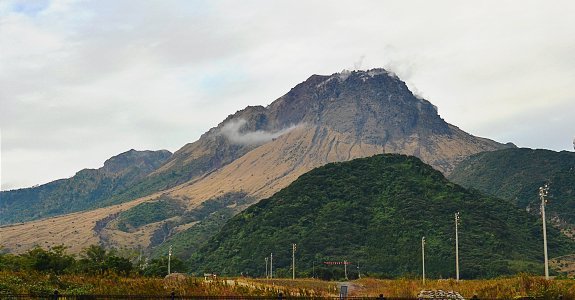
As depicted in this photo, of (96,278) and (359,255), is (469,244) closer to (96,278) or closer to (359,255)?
(359,255)

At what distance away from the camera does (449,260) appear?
129 meters

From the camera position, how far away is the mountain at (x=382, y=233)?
130 meters

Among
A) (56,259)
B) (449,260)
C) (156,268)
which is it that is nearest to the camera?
(56,259)

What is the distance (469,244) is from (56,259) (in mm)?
96062

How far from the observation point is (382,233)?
6142 inches

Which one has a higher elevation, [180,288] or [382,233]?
[180,288]

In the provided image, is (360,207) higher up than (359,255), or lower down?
higher up

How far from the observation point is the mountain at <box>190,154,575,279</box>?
428 ft

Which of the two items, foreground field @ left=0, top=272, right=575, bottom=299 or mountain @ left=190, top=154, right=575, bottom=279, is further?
mountain @ left=190, top=154, right=575, bottom=279

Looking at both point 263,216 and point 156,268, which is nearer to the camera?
point 156,268

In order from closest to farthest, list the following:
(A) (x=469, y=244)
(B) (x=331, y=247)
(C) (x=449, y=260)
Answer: (C) (x=449, y=260) < (A) (x=469, y=244) < (B) (x=331, y=247)

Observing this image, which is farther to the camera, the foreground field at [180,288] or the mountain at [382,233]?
the mountain at [382,233]

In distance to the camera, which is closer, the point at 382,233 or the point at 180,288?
the point at 180,288

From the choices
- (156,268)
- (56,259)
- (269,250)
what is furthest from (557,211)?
(56,259)
